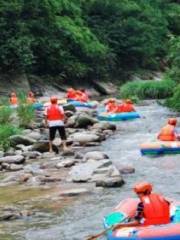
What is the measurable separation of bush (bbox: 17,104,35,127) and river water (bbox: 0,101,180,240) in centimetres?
305

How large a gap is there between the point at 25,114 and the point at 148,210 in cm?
1187

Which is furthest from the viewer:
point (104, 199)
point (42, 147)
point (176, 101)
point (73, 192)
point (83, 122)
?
point (176, 101)

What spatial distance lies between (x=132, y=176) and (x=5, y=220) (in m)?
3.49

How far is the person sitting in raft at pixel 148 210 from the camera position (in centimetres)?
786

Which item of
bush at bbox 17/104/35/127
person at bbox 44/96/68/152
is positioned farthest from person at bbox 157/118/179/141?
bush at bbox 17/104/35/127

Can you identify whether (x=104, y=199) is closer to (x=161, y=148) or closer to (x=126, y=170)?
(x=126, y=170)

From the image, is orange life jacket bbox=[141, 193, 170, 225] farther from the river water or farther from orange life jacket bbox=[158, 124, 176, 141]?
orange life jacket bbox=[158, 124, 176, 141]

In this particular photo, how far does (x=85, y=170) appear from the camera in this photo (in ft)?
40.6

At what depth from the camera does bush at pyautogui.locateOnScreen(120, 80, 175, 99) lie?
98.3ft

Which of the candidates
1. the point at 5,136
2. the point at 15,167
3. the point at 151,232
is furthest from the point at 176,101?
the point at 151,232

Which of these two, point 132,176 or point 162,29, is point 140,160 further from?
point 162,29

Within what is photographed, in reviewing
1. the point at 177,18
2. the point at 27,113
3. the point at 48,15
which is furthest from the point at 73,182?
the point at 177,18

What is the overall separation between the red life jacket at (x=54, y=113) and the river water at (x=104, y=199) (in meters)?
1.36

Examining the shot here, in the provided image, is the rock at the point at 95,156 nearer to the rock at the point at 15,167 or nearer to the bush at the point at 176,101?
the rock at the point at 15,167
